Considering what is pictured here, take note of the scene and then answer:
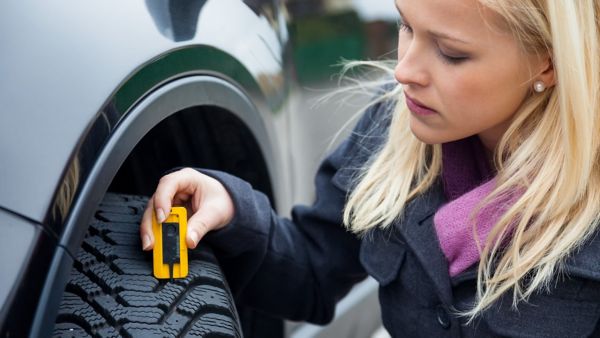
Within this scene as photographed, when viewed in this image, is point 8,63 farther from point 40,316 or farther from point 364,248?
point 364,248

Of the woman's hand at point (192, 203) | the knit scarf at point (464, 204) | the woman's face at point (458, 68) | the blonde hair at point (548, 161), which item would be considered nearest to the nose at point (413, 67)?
the woman's face at point (458, 68)

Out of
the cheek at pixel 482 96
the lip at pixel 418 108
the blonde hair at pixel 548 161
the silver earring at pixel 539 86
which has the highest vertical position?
the lip at pixel 418 108

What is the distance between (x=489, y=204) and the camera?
5.38 feet

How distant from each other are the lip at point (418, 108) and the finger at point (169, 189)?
0.39 m

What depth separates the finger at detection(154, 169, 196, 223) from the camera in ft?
4.94

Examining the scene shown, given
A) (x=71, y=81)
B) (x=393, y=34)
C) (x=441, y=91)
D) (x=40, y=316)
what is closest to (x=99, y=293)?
(x=40, y=316)

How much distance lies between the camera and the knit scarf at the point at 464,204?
1646 mm

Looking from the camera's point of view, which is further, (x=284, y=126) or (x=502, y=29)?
(x=284, y=126)

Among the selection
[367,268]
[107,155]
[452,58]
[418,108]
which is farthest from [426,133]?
[107,155]

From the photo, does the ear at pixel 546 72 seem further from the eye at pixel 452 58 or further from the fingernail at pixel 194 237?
the fingernail at pixel 194 237

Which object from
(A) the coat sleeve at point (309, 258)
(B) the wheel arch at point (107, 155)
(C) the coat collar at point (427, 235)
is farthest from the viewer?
(A) the coat sleeve at point (309, 258)

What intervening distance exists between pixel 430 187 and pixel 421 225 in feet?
0.27

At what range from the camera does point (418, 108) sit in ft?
5.16

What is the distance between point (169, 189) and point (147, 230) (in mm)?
86
